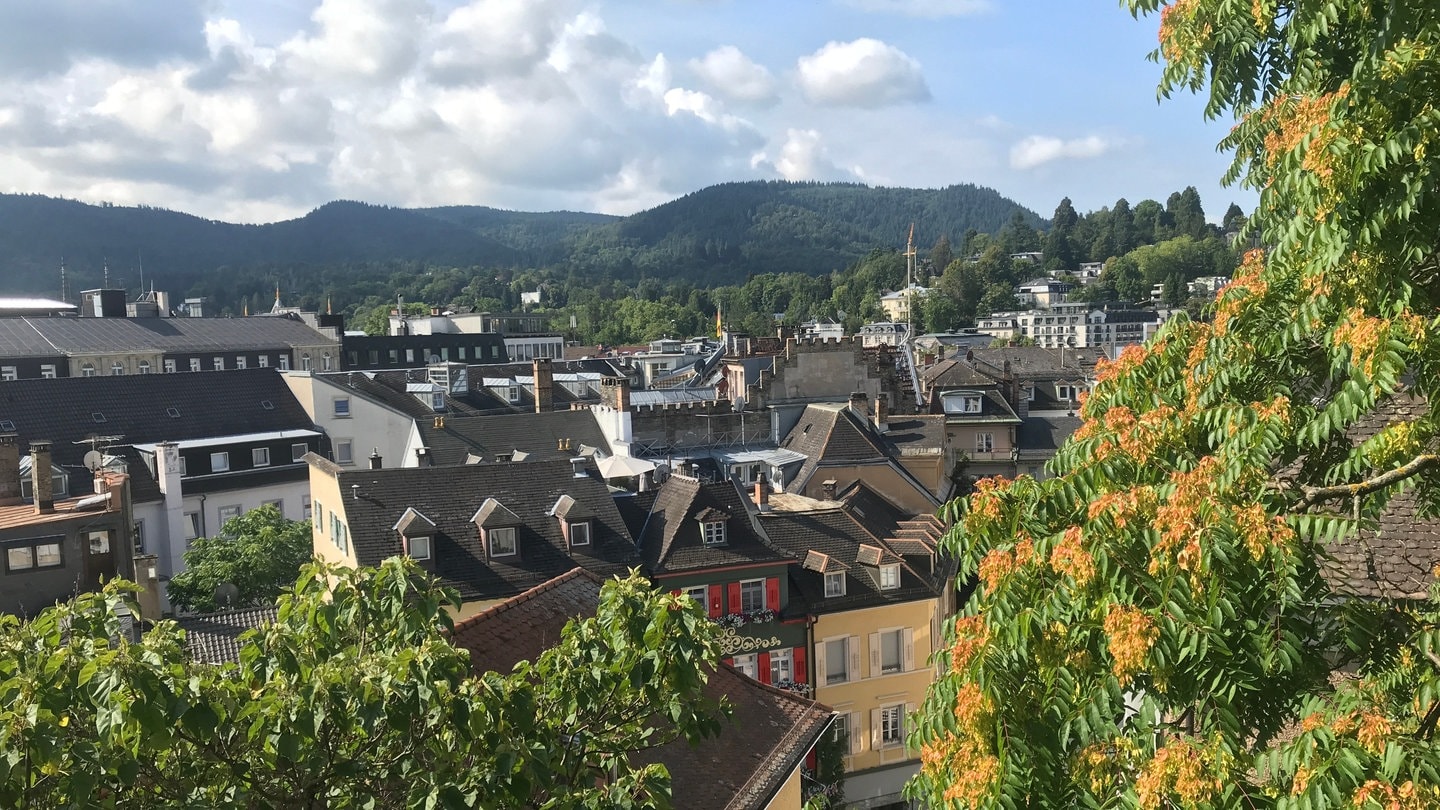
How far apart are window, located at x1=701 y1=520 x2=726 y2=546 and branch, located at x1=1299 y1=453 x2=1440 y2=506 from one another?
2399cm

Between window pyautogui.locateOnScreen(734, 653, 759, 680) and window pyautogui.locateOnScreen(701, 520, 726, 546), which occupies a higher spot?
window pyautogui.locateOnScreen(701, 520, 726, 546)

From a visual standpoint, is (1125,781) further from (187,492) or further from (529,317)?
(529,317)

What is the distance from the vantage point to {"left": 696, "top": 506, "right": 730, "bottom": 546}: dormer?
103 ft

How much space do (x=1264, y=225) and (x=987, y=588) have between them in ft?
13.0

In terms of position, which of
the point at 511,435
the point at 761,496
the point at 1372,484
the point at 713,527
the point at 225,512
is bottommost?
the point at 225,512

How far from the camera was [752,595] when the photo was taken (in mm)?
31500

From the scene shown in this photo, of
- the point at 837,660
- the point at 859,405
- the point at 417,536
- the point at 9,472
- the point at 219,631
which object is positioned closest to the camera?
the point at 219,631

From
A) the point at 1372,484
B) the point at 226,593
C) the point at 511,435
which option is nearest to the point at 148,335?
the point at 511,435

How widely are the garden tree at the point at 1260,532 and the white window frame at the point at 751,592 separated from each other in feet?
74.9

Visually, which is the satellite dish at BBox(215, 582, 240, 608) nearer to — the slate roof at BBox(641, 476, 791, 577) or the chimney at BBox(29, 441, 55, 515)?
the chimney at BBox(29, 441, 55, 515)

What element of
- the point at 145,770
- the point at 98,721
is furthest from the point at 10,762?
the point at 145,770

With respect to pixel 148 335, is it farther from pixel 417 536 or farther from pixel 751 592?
pixel 751 592

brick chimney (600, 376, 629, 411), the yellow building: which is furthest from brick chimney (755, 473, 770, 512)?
brick chimney (600, 376, 629, 411)

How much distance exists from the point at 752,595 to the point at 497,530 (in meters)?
7.33
